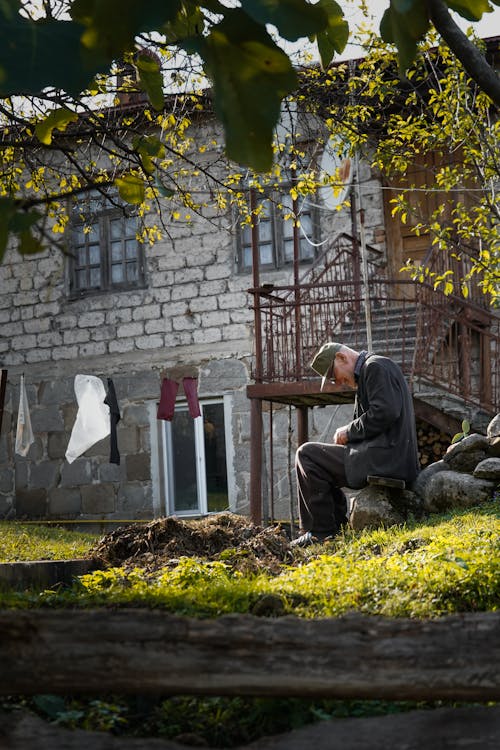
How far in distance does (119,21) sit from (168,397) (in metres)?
9.81

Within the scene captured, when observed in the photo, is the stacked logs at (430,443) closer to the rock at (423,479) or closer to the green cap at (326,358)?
the rock at (423,479)

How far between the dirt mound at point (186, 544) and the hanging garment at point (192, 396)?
438cm

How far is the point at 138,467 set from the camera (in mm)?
12742

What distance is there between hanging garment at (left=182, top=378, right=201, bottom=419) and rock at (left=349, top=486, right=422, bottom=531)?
4.48 meters

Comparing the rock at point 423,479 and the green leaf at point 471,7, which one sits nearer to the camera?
the green leaf at point 471,7

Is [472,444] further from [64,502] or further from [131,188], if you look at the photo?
[64,502]

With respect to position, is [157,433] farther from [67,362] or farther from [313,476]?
[313,476]

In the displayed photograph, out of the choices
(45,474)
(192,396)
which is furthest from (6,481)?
(192,396)

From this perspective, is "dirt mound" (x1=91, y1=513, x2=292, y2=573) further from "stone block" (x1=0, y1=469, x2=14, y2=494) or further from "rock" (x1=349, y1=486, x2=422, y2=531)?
"stone block" (x1=0, y1=469, x2=14, y2=494)

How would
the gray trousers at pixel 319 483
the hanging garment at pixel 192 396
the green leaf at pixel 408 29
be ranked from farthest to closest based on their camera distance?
the hanging garment at pixel 192 396
the gray trousers at pixel 319 483
the green leaf at pixel 408 29

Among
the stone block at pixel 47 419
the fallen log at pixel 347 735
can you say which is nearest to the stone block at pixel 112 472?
the stone block at pixel 47 419

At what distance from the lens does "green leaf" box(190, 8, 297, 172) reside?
200cm

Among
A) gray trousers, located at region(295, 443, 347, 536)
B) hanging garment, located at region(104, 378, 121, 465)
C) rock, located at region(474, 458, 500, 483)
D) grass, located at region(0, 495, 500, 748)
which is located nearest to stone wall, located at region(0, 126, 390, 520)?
hanging garment, located at region(104, 378, 121, 465)

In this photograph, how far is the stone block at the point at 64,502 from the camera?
513 inches
